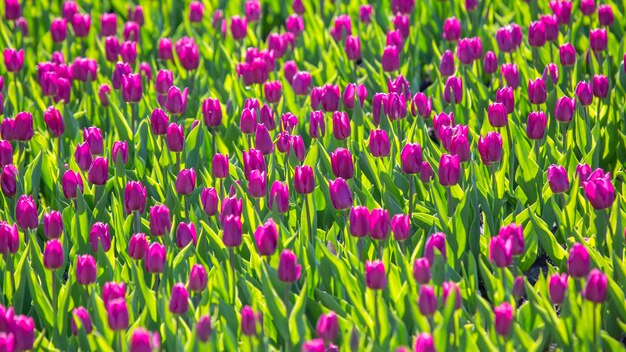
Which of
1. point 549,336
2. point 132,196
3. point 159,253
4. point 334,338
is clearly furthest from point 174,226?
point 549,336

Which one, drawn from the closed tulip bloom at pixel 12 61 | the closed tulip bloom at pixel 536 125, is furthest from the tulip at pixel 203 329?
the closed tulip bloom at pixel 12 61

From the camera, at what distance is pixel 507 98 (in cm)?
405

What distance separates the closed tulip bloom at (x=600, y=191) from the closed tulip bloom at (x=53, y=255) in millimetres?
1546

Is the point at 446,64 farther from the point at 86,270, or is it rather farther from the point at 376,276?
the point at 86,270

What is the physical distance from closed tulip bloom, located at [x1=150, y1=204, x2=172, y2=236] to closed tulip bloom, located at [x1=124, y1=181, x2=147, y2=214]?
0.12 meters

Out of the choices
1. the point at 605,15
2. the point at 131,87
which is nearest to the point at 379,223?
the point at 131,87

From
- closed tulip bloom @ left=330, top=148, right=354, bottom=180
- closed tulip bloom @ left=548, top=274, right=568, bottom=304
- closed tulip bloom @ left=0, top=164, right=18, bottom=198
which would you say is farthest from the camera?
closed tulip bloom @ left=0, top=164, right=18, bottom=198

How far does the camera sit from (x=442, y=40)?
533 cm

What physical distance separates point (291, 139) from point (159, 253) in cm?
88

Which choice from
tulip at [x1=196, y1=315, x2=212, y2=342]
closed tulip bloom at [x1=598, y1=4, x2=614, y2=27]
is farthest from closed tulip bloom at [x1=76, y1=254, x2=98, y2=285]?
closed tulip bloom at [x1=598, y1=4, x2=614, y2=27]

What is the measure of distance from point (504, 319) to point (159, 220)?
1142 millimetres

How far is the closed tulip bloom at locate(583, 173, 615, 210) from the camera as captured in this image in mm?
3072

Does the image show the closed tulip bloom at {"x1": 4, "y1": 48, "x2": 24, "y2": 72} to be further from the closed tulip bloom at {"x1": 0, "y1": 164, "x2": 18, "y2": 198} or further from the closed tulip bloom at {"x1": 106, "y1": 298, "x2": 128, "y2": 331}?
the closed tulip bloom at {"x1": 106, "y1": 298, "x2": 128, "y2": 331}

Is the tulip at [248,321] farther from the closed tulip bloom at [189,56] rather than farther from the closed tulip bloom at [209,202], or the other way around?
the closed tulip bloom at [189,56]
